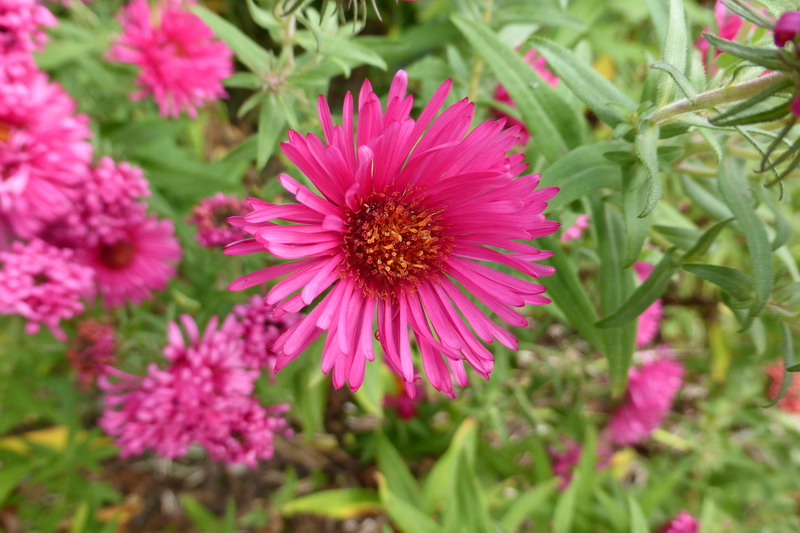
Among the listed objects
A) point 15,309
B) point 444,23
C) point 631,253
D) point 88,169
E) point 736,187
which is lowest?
point 631,253

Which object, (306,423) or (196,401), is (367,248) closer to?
(196,401)

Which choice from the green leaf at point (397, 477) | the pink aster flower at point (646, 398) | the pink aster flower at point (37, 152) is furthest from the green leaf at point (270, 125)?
the pink aster flower at point (646, 398)

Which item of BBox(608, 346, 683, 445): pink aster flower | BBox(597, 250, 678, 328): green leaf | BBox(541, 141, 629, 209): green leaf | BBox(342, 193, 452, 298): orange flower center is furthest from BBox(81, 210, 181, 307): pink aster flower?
BBox(608, 346, 683, 445): pink aster flower

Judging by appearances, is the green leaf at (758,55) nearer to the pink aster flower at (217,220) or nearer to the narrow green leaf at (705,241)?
the narrow green leaf at (705,241)

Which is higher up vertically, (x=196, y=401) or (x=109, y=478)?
(x=109, y=478)

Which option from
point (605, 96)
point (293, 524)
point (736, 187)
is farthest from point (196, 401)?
point (293, 524)

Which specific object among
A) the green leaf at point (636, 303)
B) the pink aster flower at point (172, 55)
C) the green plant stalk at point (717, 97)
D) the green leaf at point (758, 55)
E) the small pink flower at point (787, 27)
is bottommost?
the green leaf at point (636, 303)
